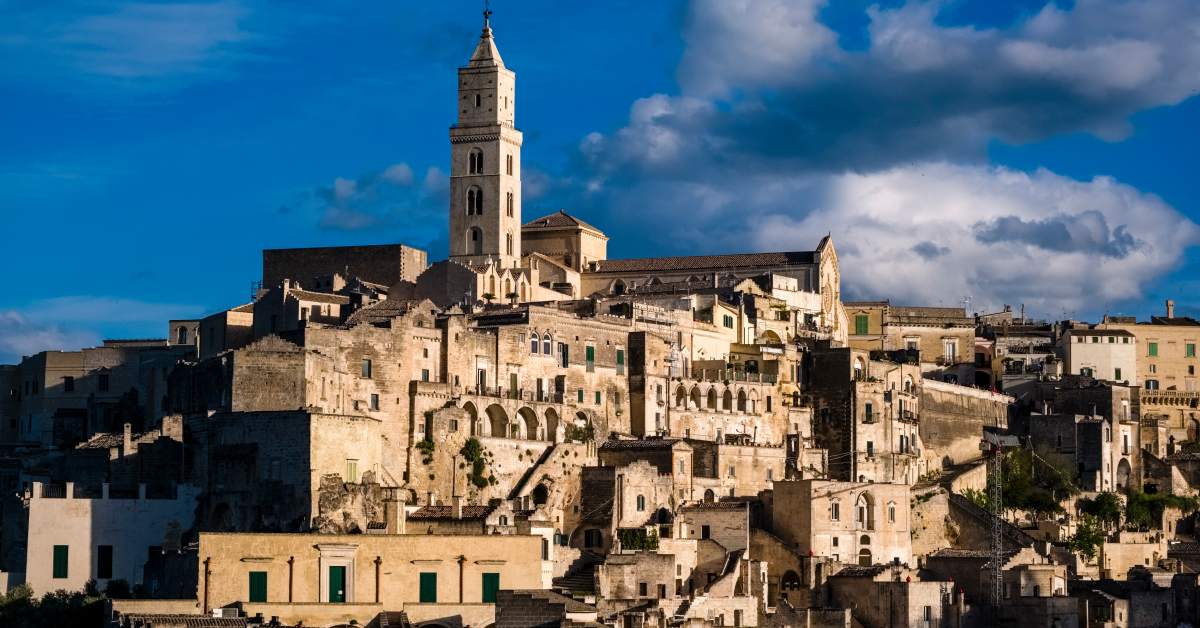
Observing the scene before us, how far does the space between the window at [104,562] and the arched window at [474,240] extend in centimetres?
3058

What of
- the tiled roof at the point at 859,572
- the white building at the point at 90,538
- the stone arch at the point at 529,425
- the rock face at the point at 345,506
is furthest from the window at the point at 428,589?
the stone arch at the point at 529,425

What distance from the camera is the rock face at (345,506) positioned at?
2495 inches

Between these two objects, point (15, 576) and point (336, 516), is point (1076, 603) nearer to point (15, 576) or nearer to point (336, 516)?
point (336, 516)

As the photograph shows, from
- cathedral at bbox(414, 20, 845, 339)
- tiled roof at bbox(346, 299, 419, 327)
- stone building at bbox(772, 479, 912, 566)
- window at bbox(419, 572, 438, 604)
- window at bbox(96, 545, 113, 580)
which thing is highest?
cathedral at bbox(414, 20, 845, 339)

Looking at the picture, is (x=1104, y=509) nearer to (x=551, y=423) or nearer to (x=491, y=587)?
(x=551, y=423)

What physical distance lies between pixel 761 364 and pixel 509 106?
16.1 meters

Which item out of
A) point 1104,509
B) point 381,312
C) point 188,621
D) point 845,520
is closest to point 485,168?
point 381,312

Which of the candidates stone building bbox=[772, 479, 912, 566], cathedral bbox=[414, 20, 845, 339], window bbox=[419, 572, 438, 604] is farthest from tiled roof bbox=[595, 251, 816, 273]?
window bbox=[419, 572, 438, 604]

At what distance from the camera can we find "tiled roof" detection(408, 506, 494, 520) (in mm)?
66938

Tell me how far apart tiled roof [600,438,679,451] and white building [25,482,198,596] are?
16.8 m

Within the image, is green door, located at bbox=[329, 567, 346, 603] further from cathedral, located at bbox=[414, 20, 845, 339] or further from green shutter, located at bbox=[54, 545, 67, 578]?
cathedral, located at bbox=[414, 20, 845, 339]

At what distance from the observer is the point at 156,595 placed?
205 feet

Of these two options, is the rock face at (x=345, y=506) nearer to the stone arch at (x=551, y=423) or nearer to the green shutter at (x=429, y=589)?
the green shutter at (x=429, y=589)

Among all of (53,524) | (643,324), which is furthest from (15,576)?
(643,324)
